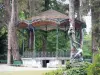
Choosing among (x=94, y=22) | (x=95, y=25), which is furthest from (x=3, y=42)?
(x=95, y=25)

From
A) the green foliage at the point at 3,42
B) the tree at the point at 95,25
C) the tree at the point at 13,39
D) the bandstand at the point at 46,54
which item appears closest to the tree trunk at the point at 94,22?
the tree at the point at 95,25

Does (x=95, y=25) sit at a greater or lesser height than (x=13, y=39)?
greater

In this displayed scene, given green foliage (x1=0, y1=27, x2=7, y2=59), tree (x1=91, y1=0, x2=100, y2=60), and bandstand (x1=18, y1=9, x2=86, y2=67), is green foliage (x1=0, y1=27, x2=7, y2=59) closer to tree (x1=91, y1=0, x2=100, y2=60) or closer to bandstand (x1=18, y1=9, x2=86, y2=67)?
bandstand (x1=18, y1=9, x2=86, y2=67)

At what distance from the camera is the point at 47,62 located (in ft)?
111

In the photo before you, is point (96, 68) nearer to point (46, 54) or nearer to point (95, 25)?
point (46, 54)

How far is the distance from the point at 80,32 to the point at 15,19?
7828mm

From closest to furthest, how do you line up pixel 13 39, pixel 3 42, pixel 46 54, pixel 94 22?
pixel 46 54 → pixel 94 22 → pixel 13 39 → pixel 3 42

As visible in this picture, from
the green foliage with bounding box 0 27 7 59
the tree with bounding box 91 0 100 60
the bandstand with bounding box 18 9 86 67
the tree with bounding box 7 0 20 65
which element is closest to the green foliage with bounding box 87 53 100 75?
the bandstand with bounding box 18 9 86 67

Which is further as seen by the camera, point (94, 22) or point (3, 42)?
point (3, 42)

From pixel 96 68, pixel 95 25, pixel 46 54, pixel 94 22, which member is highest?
pixel 94 22

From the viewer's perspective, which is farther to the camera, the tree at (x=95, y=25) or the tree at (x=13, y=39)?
the tree at (x=13, y=39)

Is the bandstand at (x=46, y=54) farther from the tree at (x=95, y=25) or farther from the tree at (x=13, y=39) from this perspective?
the tree at (x=95, y=25)

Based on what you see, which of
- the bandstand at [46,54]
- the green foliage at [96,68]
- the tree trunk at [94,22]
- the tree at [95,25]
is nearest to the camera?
the green foliage at [96,68]

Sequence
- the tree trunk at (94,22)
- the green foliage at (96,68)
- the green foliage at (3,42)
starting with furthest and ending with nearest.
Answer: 1. the green foliage at (3,42)
2. the tree trunk at (94,22)
3. the green foliage at (96,68)
